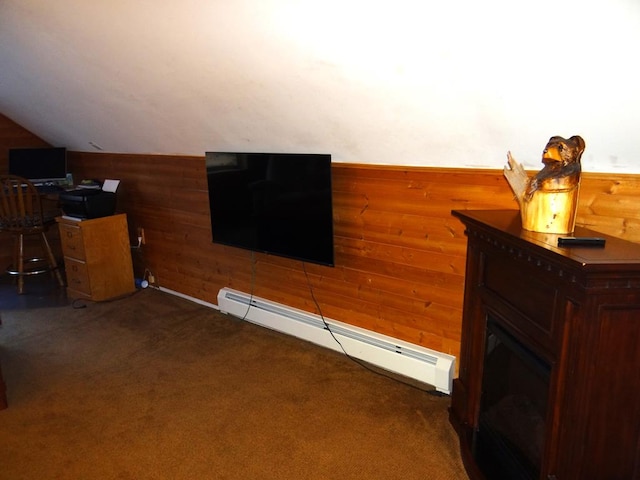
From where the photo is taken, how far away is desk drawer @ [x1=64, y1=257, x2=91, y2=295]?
156 inches

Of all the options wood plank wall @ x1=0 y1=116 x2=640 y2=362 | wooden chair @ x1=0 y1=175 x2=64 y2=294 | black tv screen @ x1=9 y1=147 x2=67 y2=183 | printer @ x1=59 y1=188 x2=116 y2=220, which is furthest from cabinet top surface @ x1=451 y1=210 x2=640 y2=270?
black tv screen @ x1=9 y1=147 x2=67 y2=183

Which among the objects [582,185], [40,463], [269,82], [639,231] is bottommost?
[40,463]

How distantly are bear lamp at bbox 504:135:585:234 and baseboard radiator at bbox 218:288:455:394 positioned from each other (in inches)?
46.0

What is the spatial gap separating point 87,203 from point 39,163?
1.30 metres

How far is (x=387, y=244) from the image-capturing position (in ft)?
9.02

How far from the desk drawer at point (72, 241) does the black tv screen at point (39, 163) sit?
3.22 feet

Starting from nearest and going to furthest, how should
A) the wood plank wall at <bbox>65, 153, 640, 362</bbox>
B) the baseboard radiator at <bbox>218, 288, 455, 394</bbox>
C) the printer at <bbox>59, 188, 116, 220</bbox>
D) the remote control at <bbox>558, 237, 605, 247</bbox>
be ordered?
the remote control at <bbox>558, 237, 605, 247</bbox>, the wood plank wall at <bbox>65, 153, 640, 362</bbox>, the baseboard radiator at <bbox>218, 288, 455, 394</bbox>, the printer at <bbox>59, 188, 116, 220</bbox>

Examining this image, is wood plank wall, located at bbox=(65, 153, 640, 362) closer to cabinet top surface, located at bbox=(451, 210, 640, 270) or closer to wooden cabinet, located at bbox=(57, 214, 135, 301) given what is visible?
cabinet top surface, located at bbox=(451, 210, 640, 270)

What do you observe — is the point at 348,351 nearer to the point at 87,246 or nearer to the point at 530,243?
the point at 530,243

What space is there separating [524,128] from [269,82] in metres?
1.25

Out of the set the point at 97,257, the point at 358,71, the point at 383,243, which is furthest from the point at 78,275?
the point at 358,71

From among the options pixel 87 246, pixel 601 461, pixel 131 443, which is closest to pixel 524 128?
pixel 601 461

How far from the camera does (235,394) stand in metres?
2.63

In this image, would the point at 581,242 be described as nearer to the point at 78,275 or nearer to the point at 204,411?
the point at 204,411
